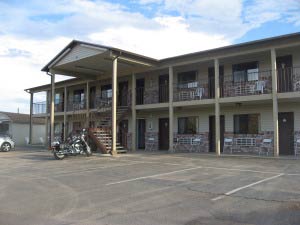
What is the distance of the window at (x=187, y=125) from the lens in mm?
21422

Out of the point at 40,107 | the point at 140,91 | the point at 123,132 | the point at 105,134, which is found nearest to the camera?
the point at 105,134

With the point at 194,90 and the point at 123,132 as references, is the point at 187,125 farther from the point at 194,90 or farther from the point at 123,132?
the point at 123,132

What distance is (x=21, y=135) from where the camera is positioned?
127 ft

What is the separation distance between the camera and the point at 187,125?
2181 centimetres

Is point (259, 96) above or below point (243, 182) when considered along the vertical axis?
above

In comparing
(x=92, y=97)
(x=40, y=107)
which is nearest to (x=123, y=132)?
(x=92, y=97)

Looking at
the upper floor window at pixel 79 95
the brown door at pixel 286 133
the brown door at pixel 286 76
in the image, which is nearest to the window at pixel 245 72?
the brown door at pixel 286 76

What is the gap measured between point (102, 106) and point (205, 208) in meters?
18.0

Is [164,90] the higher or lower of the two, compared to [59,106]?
higher

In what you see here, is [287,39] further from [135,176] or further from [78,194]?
[78,194]

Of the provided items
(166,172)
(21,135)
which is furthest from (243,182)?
(21,135)

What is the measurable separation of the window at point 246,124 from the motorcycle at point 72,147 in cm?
810

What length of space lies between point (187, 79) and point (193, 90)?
123 cm

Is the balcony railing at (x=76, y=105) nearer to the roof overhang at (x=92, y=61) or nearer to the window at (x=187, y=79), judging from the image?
the roof overhang at (x=92, y=61)
